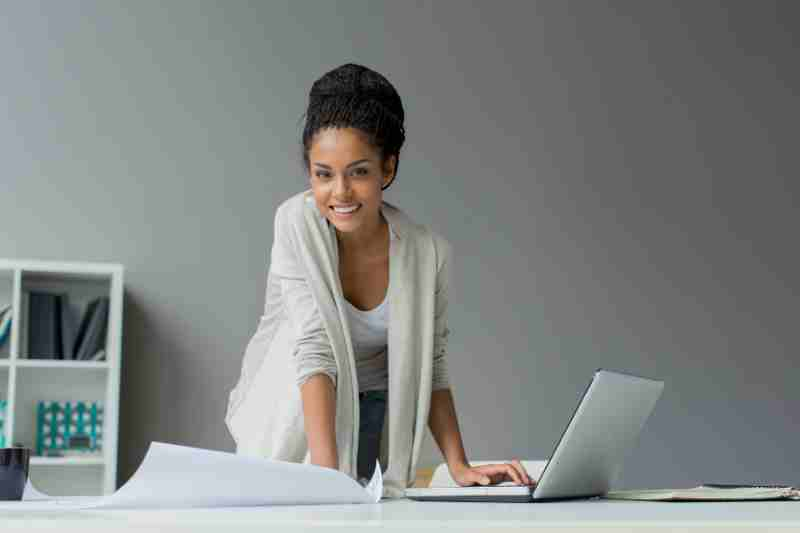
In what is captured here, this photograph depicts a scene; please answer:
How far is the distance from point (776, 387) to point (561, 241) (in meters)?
1.17

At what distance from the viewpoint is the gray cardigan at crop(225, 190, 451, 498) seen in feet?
6.13

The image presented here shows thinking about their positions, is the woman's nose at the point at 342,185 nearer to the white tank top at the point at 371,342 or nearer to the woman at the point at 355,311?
the woman at the point at 355,311

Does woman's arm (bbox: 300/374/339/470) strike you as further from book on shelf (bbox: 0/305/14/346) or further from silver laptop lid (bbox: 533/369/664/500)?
book on shelf (bbox: 0/305/14/346)

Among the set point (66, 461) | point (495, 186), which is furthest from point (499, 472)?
point (495, 186)

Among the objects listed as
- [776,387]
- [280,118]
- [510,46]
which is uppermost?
[510,46]

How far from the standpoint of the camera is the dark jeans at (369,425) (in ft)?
6.89

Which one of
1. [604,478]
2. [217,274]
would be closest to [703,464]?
[217,274]

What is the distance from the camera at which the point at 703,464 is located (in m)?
4.60

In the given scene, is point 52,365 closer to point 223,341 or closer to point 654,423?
point 223,341

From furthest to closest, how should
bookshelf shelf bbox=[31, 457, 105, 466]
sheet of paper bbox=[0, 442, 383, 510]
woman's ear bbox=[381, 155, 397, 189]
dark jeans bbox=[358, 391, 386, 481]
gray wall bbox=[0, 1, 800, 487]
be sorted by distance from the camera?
1. gray wall bbox=[0, 1, 800, 487]
2. bookshelf shelf bbox=[31, 457, 105, 466]
3. dark jeans bbox=[358, 391, 386, 481]
4. woman's ear bbox=[381, 155, 397, 189]
5. sheet of paper bbox=[0, 442, 383, 510]

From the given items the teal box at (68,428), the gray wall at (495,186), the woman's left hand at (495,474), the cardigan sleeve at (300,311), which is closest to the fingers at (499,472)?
the woman's left hand at (495,474)

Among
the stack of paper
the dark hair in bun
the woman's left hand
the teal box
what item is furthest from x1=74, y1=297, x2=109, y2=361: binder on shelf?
the stack of paper

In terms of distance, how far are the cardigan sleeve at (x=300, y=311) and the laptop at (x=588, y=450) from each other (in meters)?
0.54

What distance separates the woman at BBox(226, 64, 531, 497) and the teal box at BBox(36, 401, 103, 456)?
186cm
